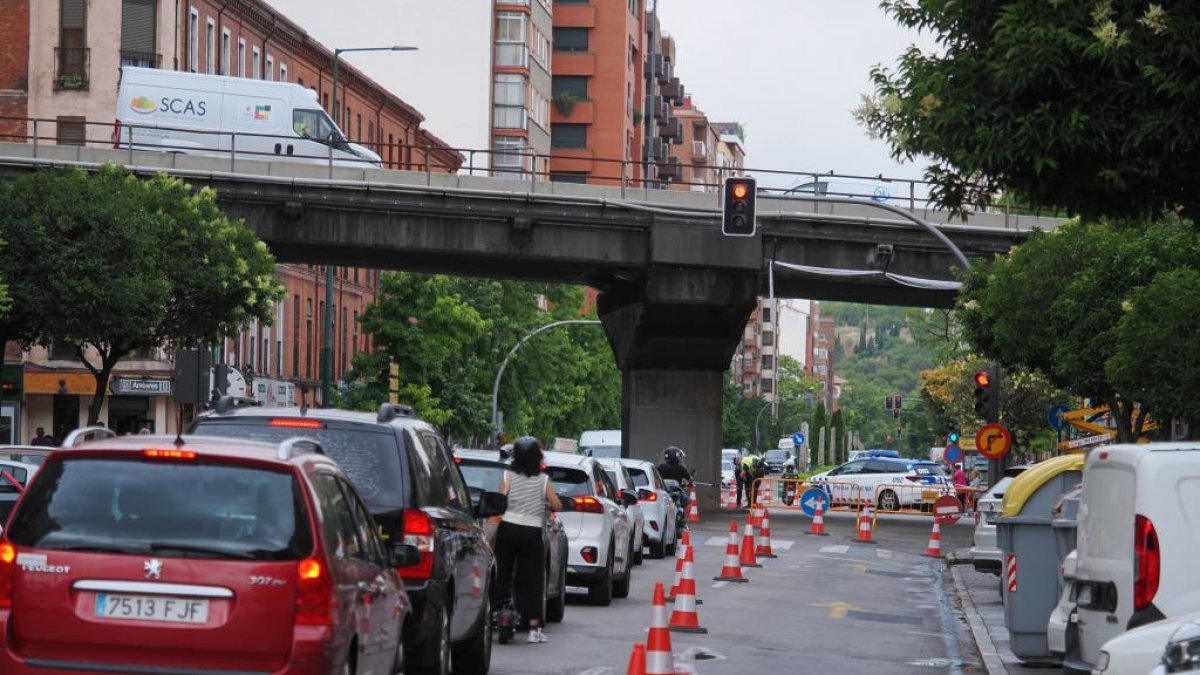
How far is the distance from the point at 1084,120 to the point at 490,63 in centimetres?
9203

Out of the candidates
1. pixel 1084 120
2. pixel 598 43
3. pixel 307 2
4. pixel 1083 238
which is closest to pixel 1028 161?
pixel 1084 120

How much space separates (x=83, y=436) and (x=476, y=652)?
187 inches

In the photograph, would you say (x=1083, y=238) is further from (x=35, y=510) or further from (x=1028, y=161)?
Answer: (x=35, y=510)

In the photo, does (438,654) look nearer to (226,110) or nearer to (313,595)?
(313,595)

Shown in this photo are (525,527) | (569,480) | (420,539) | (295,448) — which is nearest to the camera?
(295,448)

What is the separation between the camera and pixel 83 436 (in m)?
10.2

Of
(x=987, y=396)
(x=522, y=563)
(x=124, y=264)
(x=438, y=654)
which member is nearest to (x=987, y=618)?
(x=522, y=563)

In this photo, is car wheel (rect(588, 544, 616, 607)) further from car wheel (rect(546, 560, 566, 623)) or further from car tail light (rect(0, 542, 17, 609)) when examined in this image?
car tail light (rect(0, 542, 17, 609))

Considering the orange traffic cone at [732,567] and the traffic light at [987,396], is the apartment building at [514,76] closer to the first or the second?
the traffic light at [987,396]

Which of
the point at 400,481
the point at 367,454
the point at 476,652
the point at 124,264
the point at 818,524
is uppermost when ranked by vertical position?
the point at 124,264

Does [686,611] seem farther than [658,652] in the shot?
Yes

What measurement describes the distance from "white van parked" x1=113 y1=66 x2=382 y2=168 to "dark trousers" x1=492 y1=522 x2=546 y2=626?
3920cm

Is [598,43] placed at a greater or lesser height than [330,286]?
greater

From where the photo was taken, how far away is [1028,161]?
46.3ft
